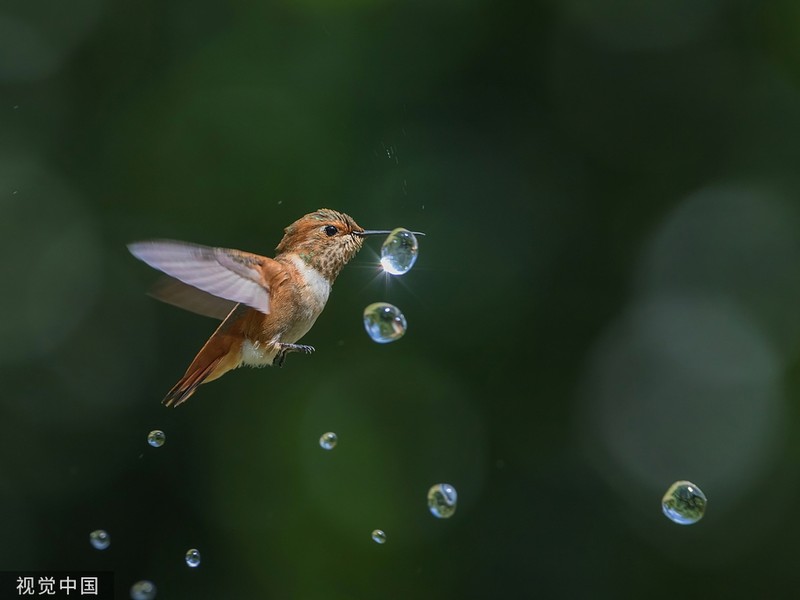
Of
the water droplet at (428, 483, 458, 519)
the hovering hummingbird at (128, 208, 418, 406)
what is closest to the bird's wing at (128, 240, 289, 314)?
the hovering hummingbird at (128, 208, 418, 406)

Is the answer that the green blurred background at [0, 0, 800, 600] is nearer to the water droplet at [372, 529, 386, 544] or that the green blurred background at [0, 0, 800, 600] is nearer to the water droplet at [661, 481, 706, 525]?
the water droplet at [372, 529, 386, 544]

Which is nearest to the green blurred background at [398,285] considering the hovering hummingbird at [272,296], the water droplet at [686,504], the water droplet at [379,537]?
the water droplet at [379,537]

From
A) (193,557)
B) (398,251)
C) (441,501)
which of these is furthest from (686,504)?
(193,557)

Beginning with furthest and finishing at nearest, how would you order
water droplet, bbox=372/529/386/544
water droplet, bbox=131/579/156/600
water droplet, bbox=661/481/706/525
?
water droplet, bbox=372/529/386/544
water droplet, bbox=131/579/156/600
water droplet, bbox=661/481/706/525

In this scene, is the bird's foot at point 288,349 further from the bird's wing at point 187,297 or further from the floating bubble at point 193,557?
the floating bubble at point 193,557

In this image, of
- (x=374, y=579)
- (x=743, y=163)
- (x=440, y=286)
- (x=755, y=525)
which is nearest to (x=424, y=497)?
(x=374, y=579)
